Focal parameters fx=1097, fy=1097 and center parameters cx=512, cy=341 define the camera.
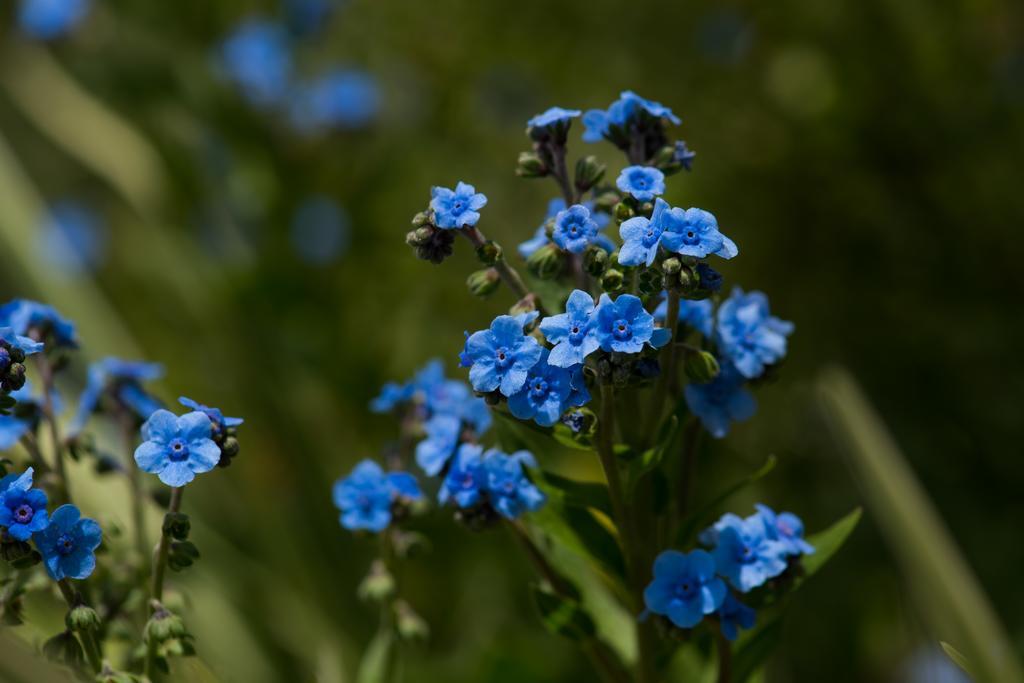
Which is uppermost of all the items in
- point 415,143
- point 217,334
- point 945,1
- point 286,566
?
point 415,143

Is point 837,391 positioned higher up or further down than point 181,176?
further down

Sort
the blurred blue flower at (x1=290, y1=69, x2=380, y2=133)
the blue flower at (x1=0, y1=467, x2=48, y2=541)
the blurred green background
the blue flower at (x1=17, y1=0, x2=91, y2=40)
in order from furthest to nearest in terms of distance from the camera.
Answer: the blurred blue flower at (x1=290, y1=69, x2=380, y2=133) → the blue flower at (x1=17, y1=0, x2=91, y2=40) → the blurred green background → the blue flower at (x1=0, y1=467, x2=48, y2=541)

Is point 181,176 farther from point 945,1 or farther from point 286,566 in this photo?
point 945,1

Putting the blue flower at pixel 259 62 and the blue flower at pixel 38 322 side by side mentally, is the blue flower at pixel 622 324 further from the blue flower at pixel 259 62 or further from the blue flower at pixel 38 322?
the blue flower at pixel 259 62

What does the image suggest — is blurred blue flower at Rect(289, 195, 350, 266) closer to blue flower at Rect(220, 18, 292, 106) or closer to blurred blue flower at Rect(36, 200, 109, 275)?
blue flower at Rect(220, 18, 292, 106)

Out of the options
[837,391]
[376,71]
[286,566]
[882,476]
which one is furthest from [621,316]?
[376,71]

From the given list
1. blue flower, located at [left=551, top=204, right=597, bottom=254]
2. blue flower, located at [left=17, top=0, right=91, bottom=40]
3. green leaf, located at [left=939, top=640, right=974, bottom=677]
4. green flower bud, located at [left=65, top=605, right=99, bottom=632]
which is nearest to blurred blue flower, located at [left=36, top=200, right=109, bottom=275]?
blue flower, located at [left=17, top=0, right=91, bottom=40]

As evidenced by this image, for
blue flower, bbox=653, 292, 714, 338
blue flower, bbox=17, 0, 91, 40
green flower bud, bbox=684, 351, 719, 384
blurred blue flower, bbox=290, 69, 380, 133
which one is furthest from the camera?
blurred blue flower, bbox=290, 69, 380, 133
